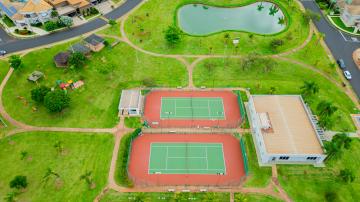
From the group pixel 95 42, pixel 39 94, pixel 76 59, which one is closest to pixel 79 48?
pixel 95 42

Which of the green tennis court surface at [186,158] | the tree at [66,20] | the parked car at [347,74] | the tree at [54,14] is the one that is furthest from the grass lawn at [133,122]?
the parked car at [347,74]

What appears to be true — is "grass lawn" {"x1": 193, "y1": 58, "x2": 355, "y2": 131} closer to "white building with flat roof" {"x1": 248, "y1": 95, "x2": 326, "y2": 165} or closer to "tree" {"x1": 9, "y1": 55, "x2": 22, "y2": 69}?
"white building with flat roof" {"x1": 248, "y1": 95, "x2": 326, "y2": 165}

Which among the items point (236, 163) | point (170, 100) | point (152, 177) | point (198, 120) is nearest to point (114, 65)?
point (170, 100)

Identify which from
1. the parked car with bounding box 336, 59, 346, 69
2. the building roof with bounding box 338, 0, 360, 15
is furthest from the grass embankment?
the building roof with bounding box 338, 0, 360, 15

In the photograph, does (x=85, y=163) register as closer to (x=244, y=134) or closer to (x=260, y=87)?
(x=244, y=134)

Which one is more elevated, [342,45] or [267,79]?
[342,45]

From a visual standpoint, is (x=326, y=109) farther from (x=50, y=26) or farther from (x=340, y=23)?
(x=50, y=26)

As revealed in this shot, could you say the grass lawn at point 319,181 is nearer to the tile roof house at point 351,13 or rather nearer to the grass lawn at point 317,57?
the grass lawn at point 317,57
